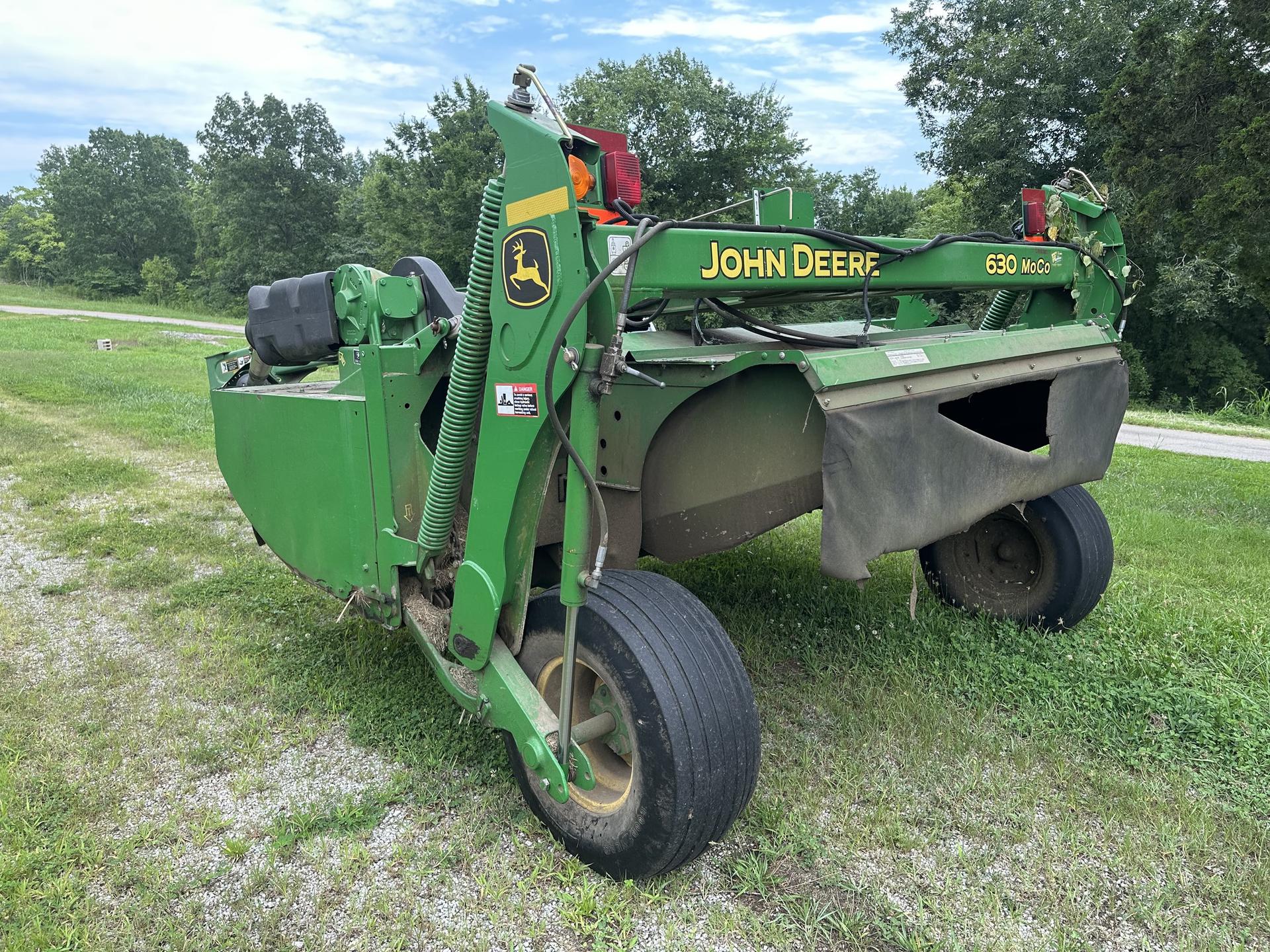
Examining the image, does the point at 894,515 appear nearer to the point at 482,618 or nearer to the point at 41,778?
the point at 482,618

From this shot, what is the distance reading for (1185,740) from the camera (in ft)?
10.2

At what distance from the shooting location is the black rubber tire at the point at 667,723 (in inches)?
85.4

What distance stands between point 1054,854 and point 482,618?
179 centimetres

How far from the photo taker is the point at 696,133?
95.5 feet

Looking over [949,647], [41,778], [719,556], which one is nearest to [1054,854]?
[949,647]

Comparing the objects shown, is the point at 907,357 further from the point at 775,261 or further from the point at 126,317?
the point at 126,317

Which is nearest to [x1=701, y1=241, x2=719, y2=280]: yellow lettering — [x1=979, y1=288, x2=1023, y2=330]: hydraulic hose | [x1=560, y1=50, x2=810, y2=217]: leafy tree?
[x1=979, y1=288, x2=1023, y2=330]: hydraulic hose

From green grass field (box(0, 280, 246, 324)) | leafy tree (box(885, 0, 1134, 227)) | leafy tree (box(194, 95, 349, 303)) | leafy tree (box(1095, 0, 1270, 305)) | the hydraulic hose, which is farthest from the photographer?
leafy tree (box(194, 95, 349, 303))

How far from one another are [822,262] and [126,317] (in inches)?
1320

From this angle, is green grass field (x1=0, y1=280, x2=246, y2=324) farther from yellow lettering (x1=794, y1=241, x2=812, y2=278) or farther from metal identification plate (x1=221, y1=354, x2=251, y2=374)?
yellow lettering (x1=794, y1=241, x2=812, y2=278)

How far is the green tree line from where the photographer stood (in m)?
7.79

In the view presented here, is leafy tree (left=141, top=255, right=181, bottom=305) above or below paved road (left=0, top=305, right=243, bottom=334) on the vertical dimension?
above

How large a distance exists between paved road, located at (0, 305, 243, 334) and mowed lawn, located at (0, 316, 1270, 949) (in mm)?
25334

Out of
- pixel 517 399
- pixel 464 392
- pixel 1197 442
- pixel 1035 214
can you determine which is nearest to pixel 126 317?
pixel 1197 442
